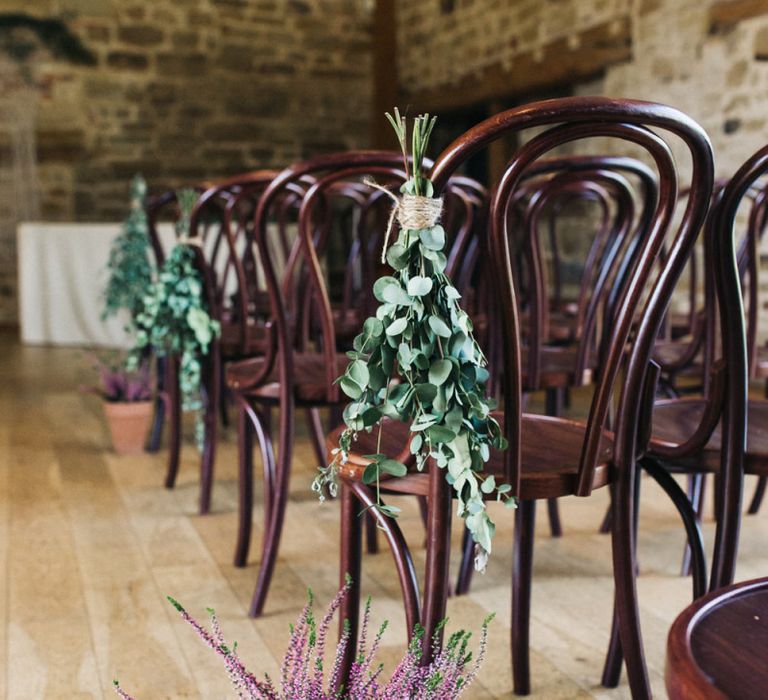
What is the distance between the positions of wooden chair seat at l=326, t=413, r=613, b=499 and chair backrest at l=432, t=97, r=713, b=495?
26mm

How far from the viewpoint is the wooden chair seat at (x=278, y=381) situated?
2.02m

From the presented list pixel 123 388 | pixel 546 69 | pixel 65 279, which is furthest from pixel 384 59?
pixel 123 388

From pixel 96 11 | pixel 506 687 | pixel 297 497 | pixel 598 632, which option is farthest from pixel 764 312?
pixel 96 11

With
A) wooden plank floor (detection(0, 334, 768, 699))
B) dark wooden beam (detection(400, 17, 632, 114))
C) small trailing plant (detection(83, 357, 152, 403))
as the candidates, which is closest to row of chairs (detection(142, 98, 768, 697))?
wooden plank floor (detection(0, 334, 768, 699))

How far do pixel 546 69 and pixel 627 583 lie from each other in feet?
18.1

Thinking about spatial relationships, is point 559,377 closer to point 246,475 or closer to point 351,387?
point 246,475

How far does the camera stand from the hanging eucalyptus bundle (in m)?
1.05

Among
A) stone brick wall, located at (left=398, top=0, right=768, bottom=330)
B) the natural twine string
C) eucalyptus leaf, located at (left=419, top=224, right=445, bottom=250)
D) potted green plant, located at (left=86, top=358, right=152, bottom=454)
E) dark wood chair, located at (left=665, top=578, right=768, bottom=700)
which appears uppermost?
stone brick wall, located at (left=398, top=0, right=768, bottom=330)

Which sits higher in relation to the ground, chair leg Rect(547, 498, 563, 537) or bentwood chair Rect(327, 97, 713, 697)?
bentwood chair Rect(327, 97, 713, 697)

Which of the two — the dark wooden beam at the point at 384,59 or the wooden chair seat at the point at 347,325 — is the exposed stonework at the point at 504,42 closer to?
the dark wooden beam at the point at 384,59

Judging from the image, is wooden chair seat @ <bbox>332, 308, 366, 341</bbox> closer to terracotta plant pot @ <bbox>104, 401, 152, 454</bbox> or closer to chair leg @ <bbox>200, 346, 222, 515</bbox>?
chair leg @ <bbox>200, 346, 222, 515</bbox>

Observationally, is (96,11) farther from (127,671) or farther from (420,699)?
(420,699)

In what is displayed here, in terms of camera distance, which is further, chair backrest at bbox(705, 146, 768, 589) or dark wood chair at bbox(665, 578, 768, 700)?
chair backrest at bbox(705, 146, 768, 589)

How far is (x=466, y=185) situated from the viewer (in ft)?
7.72
